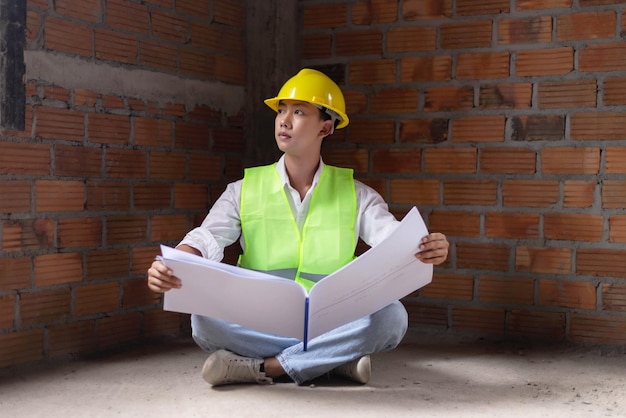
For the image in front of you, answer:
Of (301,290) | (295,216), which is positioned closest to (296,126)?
(295,216)

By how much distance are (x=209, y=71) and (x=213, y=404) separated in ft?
5.36

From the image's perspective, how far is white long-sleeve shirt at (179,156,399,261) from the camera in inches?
97.8

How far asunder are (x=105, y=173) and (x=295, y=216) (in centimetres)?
81

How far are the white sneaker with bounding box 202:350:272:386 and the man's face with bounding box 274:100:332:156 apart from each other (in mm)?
700

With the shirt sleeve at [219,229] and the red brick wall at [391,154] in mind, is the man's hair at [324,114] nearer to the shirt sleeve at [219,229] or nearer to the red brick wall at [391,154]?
the shirt sleeve at [219,229]

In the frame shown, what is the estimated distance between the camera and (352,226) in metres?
2.56

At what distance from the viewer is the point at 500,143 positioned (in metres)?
3.19

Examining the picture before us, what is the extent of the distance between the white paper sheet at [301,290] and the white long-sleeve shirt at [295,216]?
0.86ft

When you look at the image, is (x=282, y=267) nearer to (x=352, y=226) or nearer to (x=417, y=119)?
(x=352, y=226)

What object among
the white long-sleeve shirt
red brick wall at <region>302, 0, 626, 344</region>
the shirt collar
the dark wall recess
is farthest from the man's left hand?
the dark wall recess

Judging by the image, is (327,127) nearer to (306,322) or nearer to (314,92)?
(314,92)

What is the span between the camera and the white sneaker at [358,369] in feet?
7.91

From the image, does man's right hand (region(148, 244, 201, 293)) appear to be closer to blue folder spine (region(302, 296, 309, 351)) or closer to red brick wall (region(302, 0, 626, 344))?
blue folder spine (region(302, 296, 309, 351))

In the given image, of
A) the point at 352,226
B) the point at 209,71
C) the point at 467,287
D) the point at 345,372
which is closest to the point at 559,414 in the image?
the point at 345,372
